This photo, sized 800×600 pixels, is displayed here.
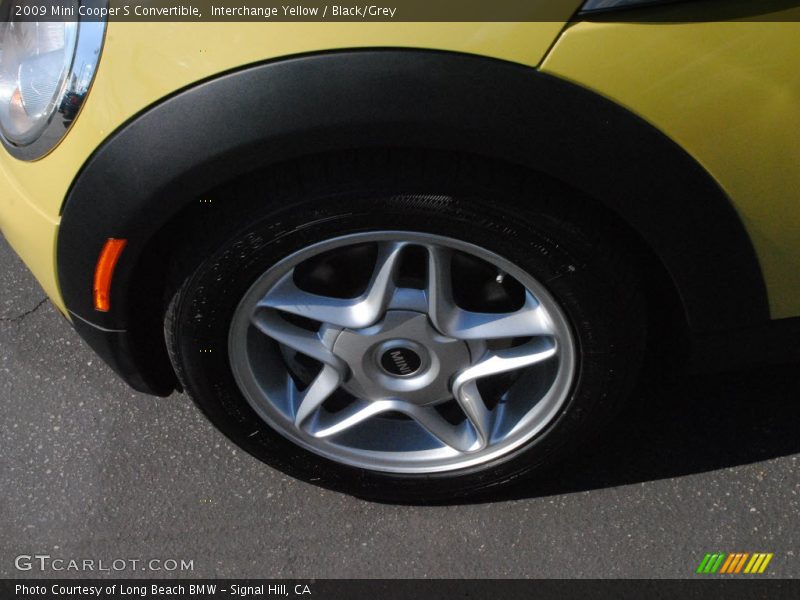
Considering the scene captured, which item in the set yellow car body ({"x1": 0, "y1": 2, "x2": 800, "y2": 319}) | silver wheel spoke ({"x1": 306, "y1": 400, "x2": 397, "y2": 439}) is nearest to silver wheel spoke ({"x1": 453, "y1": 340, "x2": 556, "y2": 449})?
silver wheel spoke ({"x1": 306, "y1": 400, "x2": 397, "y2": 439})

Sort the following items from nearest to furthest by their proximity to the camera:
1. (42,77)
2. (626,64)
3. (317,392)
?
(626,64), (42,77), (317,392)

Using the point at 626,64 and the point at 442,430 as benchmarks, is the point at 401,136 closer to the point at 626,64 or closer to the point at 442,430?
the point at 626,64

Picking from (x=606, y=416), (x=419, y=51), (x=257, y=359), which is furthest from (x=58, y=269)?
(x=606, y=416)

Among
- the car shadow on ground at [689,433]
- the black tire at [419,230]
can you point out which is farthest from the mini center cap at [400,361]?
the car shadow on ground at [689,433]

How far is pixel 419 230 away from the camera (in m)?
1.43

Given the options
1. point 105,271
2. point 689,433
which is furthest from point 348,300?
point 689,433

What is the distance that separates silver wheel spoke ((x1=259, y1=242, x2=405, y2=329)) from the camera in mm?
1518

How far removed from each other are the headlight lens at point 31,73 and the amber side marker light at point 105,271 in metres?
0.23

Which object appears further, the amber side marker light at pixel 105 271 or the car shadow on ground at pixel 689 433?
the car shadow on ground at pixel 689 433

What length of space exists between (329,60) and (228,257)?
393 millimetres

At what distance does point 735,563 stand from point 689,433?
33 centimetres

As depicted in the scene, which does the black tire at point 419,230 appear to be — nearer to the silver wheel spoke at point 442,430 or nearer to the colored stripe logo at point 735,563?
the silver wheel spoke at point 442,430

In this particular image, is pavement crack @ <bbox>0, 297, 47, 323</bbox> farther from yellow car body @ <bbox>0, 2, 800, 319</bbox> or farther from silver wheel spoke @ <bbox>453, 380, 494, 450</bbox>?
silver wheel spoke @ <bbox>453, 380, 494, 450</bbox>

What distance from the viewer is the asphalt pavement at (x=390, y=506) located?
1.82 m
